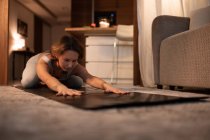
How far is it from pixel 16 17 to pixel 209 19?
17.8 ft

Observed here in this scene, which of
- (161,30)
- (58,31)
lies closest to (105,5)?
(161,30)

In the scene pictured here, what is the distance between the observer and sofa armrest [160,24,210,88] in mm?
1605

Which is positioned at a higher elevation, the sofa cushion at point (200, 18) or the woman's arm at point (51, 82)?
the sofa cushion at point (200, 18)

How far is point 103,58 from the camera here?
10.2ft

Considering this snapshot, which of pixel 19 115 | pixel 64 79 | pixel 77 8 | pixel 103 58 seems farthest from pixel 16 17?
pixel 19 115

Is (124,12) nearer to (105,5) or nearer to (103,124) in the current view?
(105,5)

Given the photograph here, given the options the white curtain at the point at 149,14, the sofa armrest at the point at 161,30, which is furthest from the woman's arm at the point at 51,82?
the white curtain at the point at 149,14

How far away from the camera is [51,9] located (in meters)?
8.20

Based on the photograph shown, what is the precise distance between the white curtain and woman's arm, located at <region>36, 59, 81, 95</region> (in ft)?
4.52

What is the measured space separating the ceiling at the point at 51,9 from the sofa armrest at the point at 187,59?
5.54 metres

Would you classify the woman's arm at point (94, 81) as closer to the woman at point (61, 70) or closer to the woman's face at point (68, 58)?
the woman at point (61, 70)

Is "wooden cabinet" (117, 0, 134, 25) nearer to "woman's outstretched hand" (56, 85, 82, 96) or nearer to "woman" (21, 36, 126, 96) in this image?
"woman" (21, 36, 126, 96)

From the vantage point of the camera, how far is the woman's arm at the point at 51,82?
1.31 meters

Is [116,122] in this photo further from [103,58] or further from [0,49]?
[0,49]
